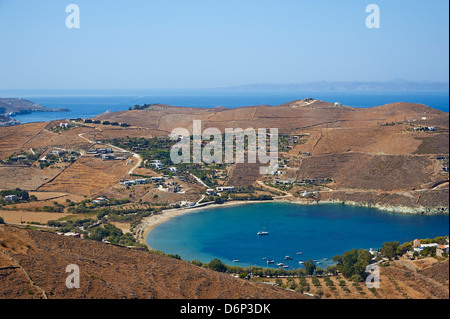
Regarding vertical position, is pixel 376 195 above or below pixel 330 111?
below

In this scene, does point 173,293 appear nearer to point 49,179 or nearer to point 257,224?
point 257,224

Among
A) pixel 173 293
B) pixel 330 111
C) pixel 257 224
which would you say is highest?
pixel 330 111

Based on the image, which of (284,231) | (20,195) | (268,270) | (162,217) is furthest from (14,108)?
(268,270)

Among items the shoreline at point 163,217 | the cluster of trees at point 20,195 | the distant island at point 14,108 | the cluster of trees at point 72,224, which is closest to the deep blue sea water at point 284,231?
the shoreline at point 163,217

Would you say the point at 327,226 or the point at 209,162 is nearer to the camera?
the point at 327,226

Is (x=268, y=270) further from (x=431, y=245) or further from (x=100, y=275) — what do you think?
(x=100, y=275)

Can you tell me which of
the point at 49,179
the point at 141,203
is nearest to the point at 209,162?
the point at 141,203
